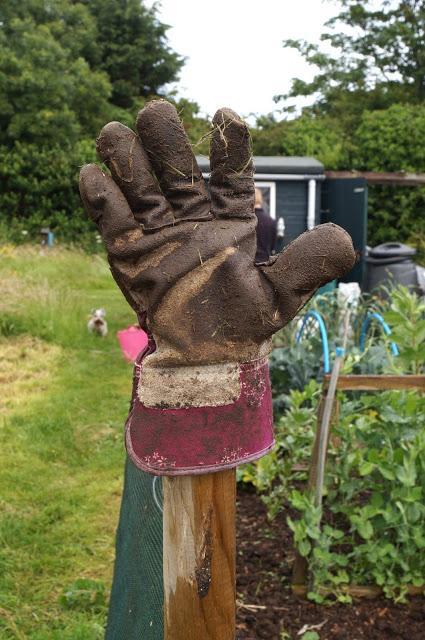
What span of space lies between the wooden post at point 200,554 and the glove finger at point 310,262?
37 centimetres

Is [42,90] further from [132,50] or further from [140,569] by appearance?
[140,569]

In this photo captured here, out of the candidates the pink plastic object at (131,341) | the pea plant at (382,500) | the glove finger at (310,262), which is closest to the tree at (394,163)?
the pink plastic object at (131,341)

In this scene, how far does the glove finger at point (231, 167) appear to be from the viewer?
1191 millimetres

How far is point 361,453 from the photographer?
2.78m

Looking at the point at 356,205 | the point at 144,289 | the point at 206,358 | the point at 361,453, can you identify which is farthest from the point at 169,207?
the point at 356,205

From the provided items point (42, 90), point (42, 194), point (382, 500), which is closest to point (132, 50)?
point (42, 90)

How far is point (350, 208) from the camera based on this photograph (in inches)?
416

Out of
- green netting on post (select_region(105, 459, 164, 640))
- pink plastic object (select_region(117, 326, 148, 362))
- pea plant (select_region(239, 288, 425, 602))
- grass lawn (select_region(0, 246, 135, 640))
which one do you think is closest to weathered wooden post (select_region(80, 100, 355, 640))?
green netting on post (select_region(105, 459, 164, 640))

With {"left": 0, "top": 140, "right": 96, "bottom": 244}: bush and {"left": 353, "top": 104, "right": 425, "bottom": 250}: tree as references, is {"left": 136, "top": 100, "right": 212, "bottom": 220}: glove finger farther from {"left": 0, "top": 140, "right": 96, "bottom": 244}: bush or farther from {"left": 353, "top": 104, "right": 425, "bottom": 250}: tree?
{"left": 0, "top": 140, "right": 96, "bottom": 244}: bush

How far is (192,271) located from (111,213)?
0.17 m

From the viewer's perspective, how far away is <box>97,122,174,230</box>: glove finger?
120cm

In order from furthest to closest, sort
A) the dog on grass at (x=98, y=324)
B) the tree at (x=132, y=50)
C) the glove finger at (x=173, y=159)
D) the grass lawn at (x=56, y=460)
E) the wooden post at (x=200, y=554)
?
the tree at (x=132, y=50) → the dog on grass at (x=98, y=324) → the grass lawn at (x=56, y=460) → the wooden post at (x=200, y=554) → the glove finger at (x=173, y=159)

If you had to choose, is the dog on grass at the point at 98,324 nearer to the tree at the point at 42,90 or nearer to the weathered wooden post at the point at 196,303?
the weathered wooden post at the point at 196,303

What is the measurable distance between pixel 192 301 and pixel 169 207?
0.17 meters
